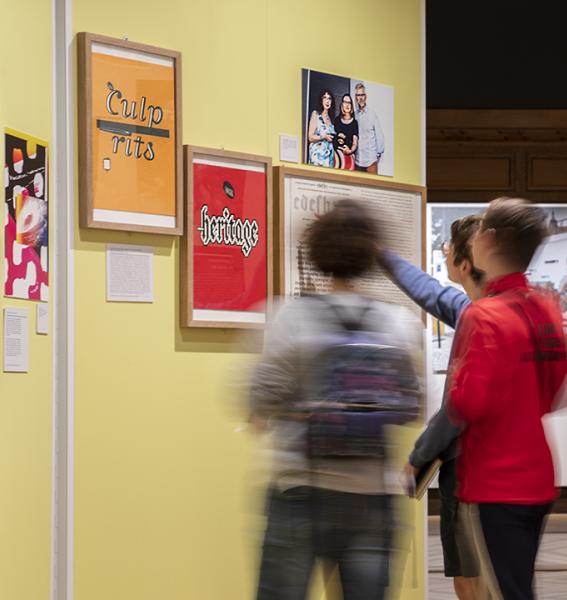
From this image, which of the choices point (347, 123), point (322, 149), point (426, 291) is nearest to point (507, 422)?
point (426, 291)

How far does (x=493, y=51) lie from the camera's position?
8.94 m

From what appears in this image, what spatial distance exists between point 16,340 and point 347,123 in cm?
191

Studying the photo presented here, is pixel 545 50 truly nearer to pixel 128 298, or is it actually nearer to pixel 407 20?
pixel 407 20

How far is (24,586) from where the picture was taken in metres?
3.75

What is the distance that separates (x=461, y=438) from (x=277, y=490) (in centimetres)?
53

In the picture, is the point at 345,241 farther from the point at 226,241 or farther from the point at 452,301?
the point at 226,241

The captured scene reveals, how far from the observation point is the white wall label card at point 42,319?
12.6 ft

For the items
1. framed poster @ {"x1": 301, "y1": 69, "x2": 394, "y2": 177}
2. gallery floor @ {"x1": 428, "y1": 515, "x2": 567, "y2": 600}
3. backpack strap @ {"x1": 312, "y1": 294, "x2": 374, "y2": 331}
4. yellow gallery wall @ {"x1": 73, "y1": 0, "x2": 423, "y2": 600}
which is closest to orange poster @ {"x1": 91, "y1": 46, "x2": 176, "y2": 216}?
yellow gallery wall @ {"x1": 73, "y1": 0, "x2": 423, "y2": 600}

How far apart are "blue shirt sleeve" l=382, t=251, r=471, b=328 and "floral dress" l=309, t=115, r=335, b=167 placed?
4.65 feet

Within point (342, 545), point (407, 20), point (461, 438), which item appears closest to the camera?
point (342, 545)

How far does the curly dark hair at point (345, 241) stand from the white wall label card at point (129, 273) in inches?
57.7

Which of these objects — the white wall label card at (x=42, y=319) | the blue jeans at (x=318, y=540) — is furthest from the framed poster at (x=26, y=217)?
the blue jeans at (x=318, y=540)

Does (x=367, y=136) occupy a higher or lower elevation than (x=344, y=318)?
higher

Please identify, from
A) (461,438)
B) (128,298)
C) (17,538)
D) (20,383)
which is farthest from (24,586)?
(461,438)
